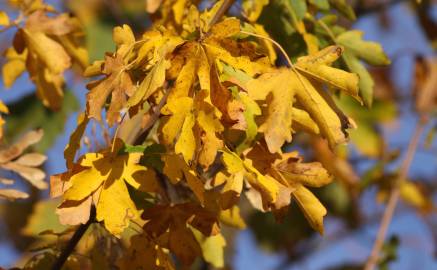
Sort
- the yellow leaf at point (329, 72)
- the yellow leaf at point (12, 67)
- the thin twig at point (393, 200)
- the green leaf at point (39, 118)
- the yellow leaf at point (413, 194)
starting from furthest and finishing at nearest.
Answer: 1. the yellow leaf at point (413, 194)
2. the green leaf at point (39, 118)
3. the thin twig at point (393, 200)
4. the yellow leaf at point (12, 67)
5. the yellow leaf at point (329, 72)

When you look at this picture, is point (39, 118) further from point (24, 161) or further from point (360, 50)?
point (360, 50)

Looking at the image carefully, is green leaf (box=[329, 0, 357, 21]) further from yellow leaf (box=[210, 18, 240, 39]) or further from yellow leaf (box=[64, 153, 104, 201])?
yellow leaf (box=[64, 153, 104, 201])

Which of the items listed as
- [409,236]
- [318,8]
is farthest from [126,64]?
[409,236]

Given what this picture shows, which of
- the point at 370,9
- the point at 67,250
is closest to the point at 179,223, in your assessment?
the point at 67,250

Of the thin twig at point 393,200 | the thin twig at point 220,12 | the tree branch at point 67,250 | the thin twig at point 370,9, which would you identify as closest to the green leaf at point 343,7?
the thin twig at point 220,12

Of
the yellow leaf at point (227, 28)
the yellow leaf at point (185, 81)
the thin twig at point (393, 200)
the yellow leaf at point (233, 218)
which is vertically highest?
the yellow leaf at point (227, 28)

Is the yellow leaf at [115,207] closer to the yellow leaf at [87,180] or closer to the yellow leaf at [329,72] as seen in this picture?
the yellow leaf at [87,180]
